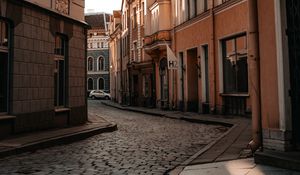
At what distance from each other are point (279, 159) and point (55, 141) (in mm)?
6395

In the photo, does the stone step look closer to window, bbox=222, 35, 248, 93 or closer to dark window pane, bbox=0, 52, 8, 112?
dark window pane, bbox=0, 52, 8, 112

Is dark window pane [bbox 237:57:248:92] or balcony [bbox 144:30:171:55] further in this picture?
balcony [bbox 144:30:171:55]

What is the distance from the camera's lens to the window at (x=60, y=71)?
1467 cm

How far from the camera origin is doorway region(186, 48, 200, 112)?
24.0m

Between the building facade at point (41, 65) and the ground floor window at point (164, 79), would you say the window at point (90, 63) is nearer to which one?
the ground floor window at point (164, 79)

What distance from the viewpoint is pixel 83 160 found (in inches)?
346

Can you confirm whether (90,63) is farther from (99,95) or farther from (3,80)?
(3,80)

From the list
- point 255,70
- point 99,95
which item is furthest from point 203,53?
point 99,95

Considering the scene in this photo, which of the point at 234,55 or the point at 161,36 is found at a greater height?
the point at 161,36

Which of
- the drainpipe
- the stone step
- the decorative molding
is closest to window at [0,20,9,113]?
the decorative molding

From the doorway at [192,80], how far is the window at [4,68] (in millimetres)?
13634

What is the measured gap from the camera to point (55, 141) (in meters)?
11.2

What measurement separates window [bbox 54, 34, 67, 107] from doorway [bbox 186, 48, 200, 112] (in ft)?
33.4

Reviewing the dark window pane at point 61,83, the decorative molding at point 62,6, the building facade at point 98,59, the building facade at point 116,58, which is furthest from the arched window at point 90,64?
the dark window pane at point 61,83
